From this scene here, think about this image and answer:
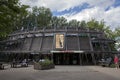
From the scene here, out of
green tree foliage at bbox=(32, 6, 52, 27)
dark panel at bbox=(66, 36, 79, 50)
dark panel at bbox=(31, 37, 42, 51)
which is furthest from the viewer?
green tree foliage at bbox=(32, 6, 52, 27)

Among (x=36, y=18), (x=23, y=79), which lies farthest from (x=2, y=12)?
(x=36, y=18)

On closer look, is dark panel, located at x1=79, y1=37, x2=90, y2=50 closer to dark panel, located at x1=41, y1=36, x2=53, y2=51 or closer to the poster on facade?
the poster on facade

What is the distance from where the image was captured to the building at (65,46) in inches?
1417

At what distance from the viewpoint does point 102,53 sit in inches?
1435

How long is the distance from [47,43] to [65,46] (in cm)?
337

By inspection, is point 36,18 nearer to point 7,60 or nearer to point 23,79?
point 7,60

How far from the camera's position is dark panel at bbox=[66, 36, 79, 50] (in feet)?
119

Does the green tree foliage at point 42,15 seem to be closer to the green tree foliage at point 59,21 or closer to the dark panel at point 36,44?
the green tree foliage at point 59,21

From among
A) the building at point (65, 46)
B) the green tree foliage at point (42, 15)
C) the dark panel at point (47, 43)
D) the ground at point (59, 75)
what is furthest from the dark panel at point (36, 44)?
the green tree foliage at point (42, 15)

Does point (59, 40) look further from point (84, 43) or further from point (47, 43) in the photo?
point (84, 43)

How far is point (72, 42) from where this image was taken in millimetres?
37031

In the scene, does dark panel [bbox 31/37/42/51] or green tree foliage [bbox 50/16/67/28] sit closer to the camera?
dark panel [bbox 31/37/42/51]

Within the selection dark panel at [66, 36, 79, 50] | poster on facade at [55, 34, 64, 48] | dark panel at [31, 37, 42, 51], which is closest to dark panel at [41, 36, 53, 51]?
dark panel at [31, 37, 42, 51]

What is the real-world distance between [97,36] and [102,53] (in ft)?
12.4
